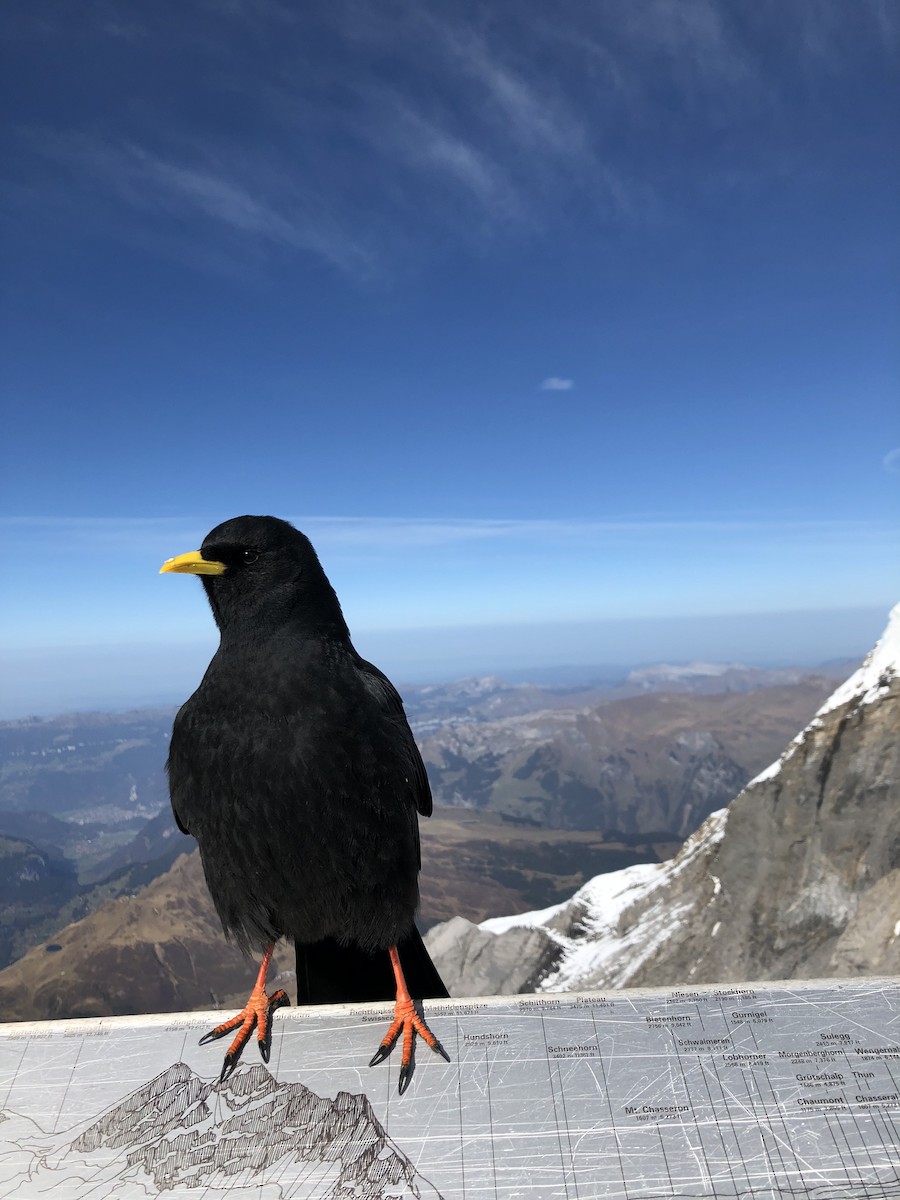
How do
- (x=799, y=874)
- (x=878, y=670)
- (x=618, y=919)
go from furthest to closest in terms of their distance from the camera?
(x=618, y=919) < (x=799, y=874) < (x=878, y=670)

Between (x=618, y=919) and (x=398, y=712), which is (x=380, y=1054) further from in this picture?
(x=618, y=919)

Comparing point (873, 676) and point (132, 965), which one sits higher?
point (873, 676)

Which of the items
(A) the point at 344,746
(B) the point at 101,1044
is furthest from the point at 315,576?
(B) the point at 101,1044

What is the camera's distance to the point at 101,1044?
4.15 metres

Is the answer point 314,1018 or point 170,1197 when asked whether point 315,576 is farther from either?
point 170,1197

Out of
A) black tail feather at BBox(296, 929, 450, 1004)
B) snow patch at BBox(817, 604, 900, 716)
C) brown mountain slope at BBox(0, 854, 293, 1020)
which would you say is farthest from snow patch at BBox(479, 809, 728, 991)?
brown mountain slope at BBox(0, 854, 293, 1020)

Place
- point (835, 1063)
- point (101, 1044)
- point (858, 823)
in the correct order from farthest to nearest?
point (858, 823) < point (101, 1044) < point (835, 1063)

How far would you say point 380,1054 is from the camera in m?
3.88

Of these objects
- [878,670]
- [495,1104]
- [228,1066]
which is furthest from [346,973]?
[878,670]

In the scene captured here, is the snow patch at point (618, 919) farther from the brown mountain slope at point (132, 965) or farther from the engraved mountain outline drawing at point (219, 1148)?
the brown mountain slope at point (132, 965)

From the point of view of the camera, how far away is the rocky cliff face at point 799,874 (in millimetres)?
24206

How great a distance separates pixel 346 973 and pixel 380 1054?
1.13 meters

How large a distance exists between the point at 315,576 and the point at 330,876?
6.50 feet

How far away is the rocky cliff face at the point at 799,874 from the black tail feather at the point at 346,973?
21.3 meters
